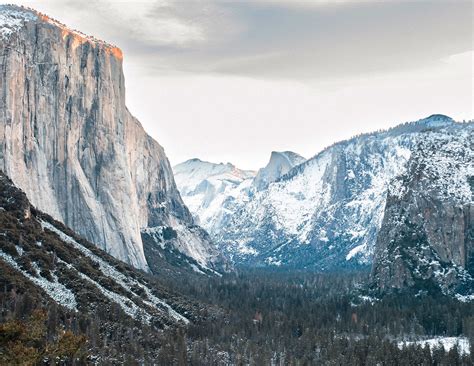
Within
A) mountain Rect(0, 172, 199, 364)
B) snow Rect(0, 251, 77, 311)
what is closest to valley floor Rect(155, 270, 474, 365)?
mountain Rect(0, 172, 199, 364)

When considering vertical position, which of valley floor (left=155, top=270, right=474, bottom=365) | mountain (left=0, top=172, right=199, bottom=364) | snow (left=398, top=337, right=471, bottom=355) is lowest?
snow (left=398, top=337, right=471, bottom=355)

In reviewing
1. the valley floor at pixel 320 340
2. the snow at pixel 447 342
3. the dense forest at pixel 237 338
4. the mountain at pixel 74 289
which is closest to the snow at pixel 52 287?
the mountain at pixel 74 289

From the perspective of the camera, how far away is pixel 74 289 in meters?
129

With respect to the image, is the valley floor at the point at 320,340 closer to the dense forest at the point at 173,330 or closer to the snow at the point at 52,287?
the dense forest at the point at 173,330

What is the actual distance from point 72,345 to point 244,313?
14129cm

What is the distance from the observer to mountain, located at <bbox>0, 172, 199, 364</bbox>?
4385 inches

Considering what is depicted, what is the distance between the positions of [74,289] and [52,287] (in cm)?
601

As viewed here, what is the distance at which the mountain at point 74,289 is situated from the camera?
365ft

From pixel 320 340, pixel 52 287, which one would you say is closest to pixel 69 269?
pixel 52 287

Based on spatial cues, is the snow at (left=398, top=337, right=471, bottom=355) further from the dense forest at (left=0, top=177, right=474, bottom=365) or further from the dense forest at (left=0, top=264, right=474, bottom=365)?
the dense forest at (left=0, top=177, right=474, bottom=365)

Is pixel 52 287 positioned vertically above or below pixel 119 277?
above

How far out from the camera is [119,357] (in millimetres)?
107062

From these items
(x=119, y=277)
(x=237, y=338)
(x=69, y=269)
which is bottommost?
(x=237, y=338)

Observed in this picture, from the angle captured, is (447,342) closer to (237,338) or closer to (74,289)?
(237,338)
